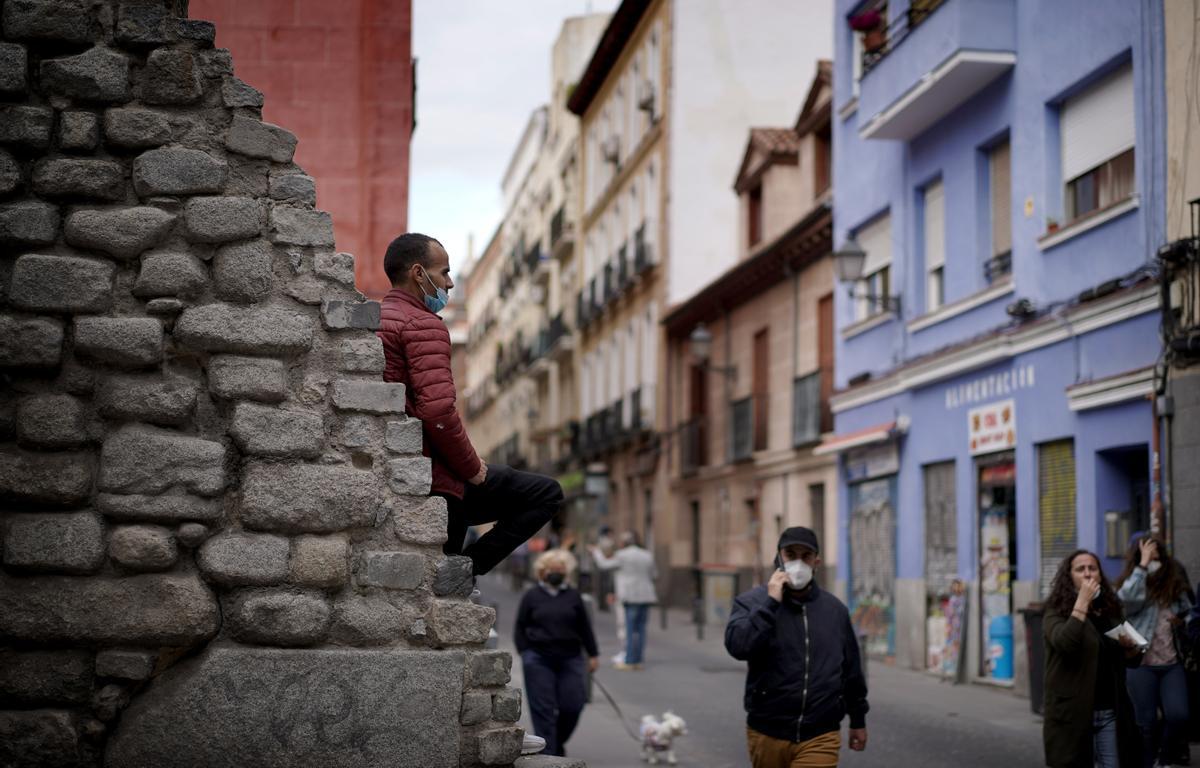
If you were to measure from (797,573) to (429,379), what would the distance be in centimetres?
212

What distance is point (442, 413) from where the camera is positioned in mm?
6711

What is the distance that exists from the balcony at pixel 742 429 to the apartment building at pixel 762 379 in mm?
38

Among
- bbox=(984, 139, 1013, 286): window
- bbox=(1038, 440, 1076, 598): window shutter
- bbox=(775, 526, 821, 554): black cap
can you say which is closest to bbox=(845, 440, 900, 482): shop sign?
bbox=(984, 139, 1013, 286): window

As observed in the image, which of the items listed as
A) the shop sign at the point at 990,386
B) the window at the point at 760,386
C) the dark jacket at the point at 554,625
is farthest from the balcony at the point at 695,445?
the dark jacket at the point at 554,625

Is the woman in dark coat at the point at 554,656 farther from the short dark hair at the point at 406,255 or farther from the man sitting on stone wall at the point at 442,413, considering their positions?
the short dark hair at the point at 406,255

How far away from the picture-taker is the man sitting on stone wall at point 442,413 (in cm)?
676

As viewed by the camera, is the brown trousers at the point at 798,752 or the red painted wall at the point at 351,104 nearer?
the brown trousers at the point at 798,752

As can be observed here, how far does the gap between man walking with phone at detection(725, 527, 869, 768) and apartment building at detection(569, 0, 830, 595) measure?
29427 millimetres

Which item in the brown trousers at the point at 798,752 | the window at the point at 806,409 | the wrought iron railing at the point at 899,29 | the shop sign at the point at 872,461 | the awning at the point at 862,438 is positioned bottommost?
the brown trousers at the point at 798,752

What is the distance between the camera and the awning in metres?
22.1

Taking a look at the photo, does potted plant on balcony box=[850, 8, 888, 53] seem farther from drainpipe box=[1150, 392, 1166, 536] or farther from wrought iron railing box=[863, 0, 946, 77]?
drainpipe box=[1150, 392, 1166, 536]

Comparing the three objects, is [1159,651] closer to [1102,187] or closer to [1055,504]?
[1055,504]

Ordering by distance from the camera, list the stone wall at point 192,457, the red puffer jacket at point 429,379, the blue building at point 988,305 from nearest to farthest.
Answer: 1. the stone wall at point 192,457
2. the red puffer jacket at point 429,379
3. the blue building at point 988,305

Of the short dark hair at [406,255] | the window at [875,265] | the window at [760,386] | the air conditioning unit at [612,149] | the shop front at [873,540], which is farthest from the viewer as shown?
the air conditioning unit at [612,149]
